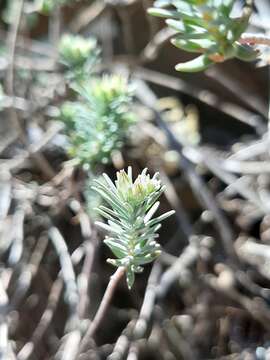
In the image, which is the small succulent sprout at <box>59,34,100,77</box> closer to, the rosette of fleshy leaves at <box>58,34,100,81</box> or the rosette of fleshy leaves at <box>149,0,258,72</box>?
the rosette of fleshy leaves at <box>58,34,100,81</box>

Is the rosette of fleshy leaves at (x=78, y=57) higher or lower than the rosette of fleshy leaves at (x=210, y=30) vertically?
higher

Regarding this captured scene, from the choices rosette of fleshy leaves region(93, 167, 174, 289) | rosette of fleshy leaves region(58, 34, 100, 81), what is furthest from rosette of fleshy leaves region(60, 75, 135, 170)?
rosette of fleshy leaves region(93, 167, 174, 289)

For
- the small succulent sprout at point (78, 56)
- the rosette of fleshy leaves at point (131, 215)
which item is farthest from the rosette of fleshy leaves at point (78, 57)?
the rosette of fleshy leaves at point (131, 215)

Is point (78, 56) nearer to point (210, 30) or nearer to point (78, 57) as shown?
point (78, 57)

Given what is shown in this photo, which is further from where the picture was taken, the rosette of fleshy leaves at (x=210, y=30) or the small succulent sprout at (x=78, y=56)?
the small succulent sprout at (x=78, y=56)

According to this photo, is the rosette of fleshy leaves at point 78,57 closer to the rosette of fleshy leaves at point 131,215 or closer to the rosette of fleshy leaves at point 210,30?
the rosette of fleshy leaves at point 210,30

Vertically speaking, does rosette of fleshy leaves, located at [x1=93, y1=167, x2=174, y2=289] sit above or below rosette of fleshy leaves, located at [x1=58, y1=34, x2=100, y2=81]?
below

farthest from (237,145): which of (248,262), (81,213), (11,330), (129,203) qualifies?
(129,203)
